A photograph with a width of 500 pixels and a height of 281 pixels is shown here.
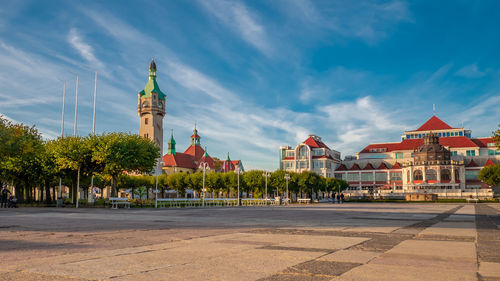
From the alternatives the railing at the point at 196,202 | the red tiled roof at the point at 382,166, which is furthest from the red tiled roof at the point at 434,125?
the railing at the point at 196,202

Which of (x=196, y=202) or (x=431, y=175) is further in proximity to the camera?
(x=431, y=175)

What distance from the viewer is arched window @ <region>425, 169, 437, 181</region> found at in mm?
117312

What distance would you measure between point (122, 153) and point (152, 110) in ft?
324

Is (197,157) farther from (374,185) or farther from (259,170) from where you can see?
(259,170)

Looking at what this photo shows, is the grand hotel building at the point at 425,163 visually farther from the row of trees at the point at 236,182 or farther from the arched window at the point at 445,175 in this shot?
the row of trees at the point at 236,182

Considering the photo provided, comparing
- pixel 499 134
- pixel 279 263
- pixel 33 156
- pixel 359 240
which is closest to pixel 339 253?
pixel 279 263

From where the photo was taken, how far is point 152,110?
464ft

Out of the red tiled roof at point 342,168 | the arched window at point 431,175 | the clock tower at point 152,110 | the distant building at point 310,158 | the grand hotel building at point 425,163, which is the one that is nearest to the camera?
the grand hotel building at point 425,163

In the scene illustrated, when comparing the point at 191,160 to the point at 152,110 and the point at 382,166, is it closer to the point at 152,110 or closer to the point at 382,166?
the point at 152,110

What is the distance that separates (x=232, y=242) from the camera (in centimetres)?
1043

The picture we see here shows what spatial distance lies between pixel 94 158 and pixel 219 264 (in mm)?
39552

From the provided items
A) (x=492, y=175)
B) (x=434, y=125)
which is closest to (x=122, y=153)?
(x=492, y=175)

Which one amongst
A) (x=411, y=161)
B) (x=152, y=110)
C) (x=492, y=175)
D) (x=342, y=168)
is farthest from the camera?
(x=342, y=168)

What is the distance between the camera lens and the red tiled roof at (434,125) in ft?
471
